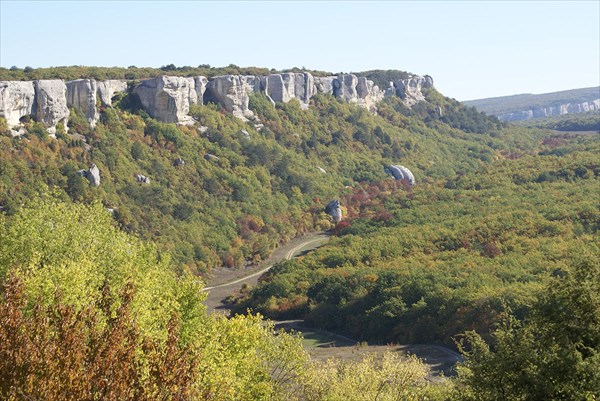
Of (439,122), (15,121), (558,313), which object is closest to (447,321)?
(558,313)

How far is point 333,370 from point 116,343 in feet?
66.9

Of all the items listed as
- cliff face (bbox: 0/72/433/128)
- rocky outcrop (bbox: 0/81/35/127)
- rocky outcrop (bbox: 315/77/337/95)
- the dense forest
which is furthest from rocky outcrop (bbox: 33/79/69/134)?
rocky outcrop (bbox: 315/77/337/95)

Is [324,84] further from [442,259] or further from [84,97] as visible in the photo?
[442,259]

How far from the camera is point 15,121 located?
77188 millimetres

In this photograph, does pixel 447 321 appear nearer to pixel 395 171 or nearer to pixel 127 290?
pixel 127 290

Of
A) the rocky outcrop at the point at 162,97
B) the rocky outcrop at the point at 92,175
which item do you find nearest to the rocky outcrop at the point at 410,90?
the rocky outcrop at the point at 162,97

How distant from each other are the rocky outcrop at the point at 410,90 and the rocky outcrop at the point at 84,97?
3834 inches

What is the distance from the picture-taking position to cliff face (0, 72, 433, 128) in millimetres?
79250

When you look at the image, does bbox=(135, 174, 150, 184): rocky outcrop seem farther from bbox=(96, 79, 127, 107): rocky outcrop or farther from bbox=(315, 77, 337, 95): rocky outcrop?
bbox=(315, 77, 337, 95): rocky outcrop

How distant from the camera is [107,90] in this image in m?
92.9

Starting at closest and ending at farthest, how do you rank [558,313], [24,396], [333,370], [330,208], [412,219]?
[24,396] < [558,313] < [333,370] < [412,219] < [330,208]

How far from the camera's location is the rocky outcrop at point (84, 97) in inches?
3354

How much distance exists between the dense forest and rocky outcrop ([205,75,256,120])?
2938 mm

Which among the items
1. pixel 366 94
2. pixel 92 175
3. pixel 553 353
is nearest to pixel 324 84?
pixel 366 94
